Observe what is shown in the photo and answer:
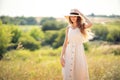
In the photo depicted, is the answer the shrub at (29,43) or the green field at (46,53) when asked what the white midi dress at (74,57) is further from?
the shrub at (29,43)

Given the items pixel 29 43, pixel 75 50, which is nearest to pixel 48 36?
pixel 29 43

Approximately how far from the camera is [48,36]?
7223 mm

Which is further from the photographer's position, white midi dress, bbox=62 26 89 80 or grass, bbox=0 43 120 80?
grass, bbox=0 43 120 80

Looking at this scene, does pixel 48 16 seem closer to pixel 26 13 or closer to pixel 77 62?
pixel 26 13

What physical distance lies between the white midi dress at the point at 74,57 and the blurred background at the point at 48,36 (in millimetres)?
1027

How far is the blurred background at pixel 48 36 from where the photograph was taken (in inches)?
191

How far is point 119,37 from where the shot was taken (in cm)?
657

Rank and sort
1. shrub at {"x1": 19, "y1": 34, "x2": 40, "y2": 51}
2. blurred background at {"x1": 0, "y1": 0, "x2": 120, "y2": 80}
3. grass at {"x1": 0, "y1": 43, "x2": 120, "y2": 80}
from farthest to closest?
shrub at {"x1": 19, "y1": 34, "x2": 40, "y2": 51} < blurred background at {"x1": 0, "y1": 0, "x2": 120, "y2": 80} < grass at {"x1": 0, "y1": 43, "x2": 120, "y2": 80}

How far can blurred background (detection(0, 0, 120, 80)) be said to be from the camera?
485 centimetres

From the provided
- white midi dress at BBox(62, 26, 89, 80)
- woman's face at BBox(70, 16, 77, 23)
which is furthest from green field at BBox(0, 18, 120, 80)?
woman's face at BBox(70, 16, 77, 23)


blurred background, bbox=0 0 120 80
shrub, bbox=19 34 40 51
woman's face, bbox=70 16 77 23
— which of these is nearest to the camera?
woman's face, bbox=70 16 77 23

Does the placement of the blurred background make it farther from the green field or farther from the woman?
the woman

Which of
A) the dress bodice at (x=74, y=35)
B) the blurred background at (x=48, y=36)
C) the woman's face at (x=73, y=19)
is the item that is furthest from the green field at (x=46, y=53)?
the woman's face at (x=73, y=19)

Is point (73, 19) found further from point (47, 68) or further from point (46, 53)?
point (46, 53)
